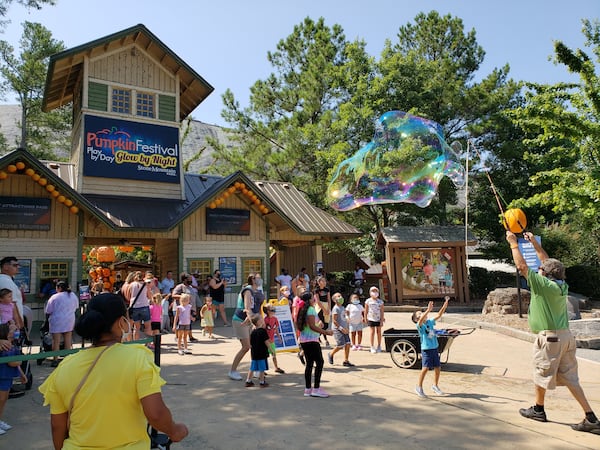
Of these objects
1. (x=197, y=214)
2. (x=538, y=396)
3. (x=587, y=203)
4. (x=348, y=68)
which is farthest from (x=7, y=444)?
(x=348, y=68)

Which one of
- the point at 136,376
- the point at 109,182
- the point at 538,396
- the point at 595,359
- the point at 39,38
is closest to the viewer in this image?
the point at 136,376

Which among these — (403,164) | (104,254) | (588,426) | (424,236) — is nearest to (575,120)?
(403,164)

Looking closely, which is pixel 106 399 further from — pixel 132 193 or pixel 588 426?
pixel 132 193

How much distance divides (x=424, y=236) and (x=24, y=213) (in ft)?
52.9

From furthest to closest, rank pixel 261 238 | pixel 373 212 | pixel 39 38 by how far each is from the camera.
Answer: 1. pixel 39 38
2. pixel 373 212
3. pixel 261 238

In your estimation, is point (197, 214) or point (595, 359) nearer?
point (595, 359)

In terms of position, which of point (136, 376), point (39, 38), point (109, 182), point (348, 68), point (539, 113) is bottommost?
point (136, 376)

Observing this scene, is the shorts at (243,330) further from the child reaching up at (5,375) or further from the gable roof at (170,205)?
the gable roof at (170,205)

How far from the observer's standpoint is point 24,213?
14.3 m

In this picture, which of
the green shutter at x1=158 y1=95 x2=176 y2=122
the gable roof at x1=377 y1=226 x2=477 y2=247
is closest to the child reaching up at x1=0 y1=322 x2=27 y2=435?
the green shutter at x1=158 y1=95 x2=176 y2=122

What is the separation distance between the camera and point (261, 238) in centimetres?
1884

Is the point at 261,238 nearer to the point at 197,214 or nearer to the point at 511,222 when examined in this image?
the point at 197,214

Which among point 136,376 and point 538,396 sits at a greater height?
point 136,376

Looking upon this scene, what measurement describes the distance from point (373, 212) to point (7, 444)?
71.7ft
